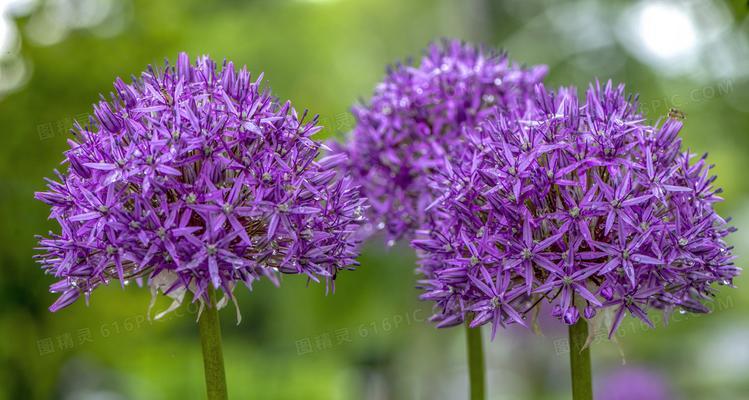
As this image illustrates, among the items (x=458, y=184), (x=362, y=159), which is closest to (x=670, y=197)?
(x=458, y=184)

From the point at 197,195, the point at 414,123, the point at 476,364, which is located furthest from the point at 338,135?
the point at 197,195

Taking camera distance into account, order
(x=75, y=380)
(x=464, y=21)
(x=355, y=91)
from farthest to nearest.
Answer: (x=355, y=91) < (x=464, y=21) < (x=75, y=380)

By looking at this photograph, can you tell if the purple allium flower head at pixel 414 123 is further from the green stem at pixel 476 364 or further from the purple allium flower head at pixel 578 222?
the purple allium flower head at pixel 578 222

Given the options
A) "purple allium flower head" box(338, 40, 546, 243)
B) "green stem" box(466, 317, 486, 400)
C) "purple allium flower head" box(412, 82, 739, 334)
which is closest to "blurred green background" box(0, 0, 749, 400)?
"purple allium flower head" box(338, 40, 546, 243)

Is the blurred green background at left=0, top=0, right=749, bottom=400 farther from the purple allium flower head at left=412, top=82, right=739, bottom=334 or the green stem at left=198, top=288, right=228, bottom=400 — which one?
the purple allium flower head at left=412, top=82, right=739, bottom=334

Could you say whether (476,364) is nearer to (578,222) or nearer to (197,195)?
(578,222)

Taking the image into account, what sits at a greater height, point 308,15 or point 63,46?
point 308,15

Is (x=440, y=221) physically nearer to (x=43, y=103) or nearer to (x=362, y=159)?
(x=362, y=159)
